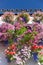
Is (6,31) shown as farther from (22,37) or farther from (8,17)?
(8,17)

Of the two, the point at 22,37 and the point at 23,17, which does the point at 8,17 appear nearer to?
the point at 23,17

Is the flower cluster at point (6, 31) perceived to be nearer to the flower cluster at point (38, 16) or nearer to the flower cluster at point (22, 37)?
the flower cluster at point (22, 37)

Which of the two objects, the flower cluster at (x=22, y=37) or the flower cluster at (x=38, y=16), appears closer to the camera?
the flower cluster at (x=22, y=37)

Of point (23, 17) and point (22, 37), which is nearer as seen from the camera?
point (22, 37)

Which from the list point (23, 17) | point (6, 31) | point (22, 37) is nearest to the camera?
point (22, 37)

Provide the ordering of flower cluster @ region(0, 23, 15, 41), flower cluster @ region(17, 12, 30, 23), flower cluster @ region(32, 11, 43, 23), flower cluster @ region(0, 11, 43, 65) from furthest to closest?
flower cluster @ region(32, 11, 43, 23) → flower cluster @ region(17, 12, 30, 23) → flower cluster @ region(0, 23, 15, 41) → flower cluster @ region(0, 11, 43, 65)

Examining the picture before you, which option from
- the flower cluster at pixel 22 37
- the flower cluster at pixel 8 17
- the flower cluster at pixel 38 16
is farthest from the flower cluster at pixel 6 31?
the flower cluster at pixel 38 16

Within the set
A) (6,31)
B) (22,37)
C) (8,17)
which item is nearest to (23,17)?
(8,17)

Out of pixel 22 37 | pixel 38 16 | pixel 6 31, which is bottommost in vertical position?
pixel 22 37

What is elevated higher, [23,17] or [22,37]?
[23,17]

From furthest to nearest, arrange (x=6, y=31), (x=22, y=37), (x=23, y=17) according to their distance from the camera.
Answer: (x=23, y=17), (x=6, y=31), (x=22, y=37)

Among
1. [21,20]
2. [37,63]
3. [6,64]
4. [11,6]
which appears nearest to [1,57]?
[6,64]

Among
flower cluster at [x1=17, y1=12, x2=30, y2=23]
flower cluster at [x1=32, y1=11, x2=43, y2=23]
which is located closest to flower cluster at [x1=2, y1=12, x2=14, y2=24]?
flower cluster at [x1=17, y1=12, x2=30, y2=23]

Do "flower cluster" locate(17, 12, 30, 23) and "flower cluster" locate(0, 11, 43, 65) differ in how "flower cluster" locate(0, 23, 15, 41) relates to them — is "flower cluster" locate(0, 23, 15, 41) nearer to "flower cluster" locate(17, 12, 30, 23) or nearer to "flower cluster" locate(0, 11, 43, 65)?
"flower cluster" locate(0, 11, 43, 65)
